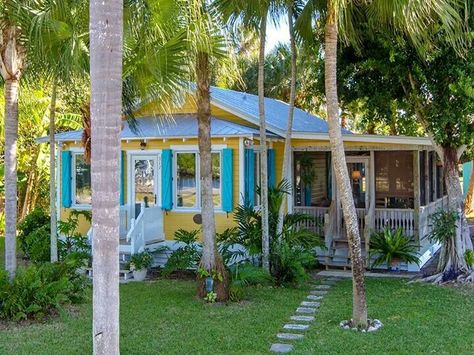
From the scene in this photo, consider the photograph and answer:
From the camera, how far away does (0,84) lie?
10.1 m

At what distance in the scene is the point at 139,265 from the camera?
12.0m

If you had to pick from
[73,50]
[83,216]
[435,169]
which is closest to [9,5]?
[73,50]

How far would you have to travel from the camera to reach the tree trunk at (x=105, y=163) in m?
4.09

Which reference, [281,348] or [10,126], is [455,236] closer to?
[281,348]

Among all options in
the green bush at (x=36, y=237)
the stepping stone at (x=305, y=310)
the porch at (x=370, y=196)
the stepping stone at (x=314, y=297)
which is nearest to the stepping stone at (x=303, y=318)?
the stepping stone at (x=305, y=310)

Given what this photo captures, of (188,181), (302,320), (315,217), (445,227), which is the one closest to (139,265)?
(188,181)

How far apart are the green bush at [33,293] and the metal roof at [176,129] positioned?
168 inches

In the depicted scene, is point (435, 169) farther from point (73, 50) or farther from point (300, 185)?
point (73, 50)

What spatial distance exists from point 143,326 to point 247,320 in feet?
5.21

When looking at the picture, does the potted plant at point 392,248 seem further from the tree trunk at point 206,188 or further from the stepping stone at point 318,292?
the tree trunk at point 206,188

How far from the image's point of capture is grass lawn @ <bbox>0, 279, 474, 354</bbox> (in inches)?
278

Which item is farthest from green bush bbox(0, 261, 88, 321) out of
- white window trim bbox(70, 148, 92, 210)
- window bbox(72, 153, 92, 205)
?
window bbox(72, 153, 92, 205)

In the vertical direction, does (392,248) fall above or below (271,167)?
below

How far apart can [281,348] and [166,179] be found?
6954 mm
